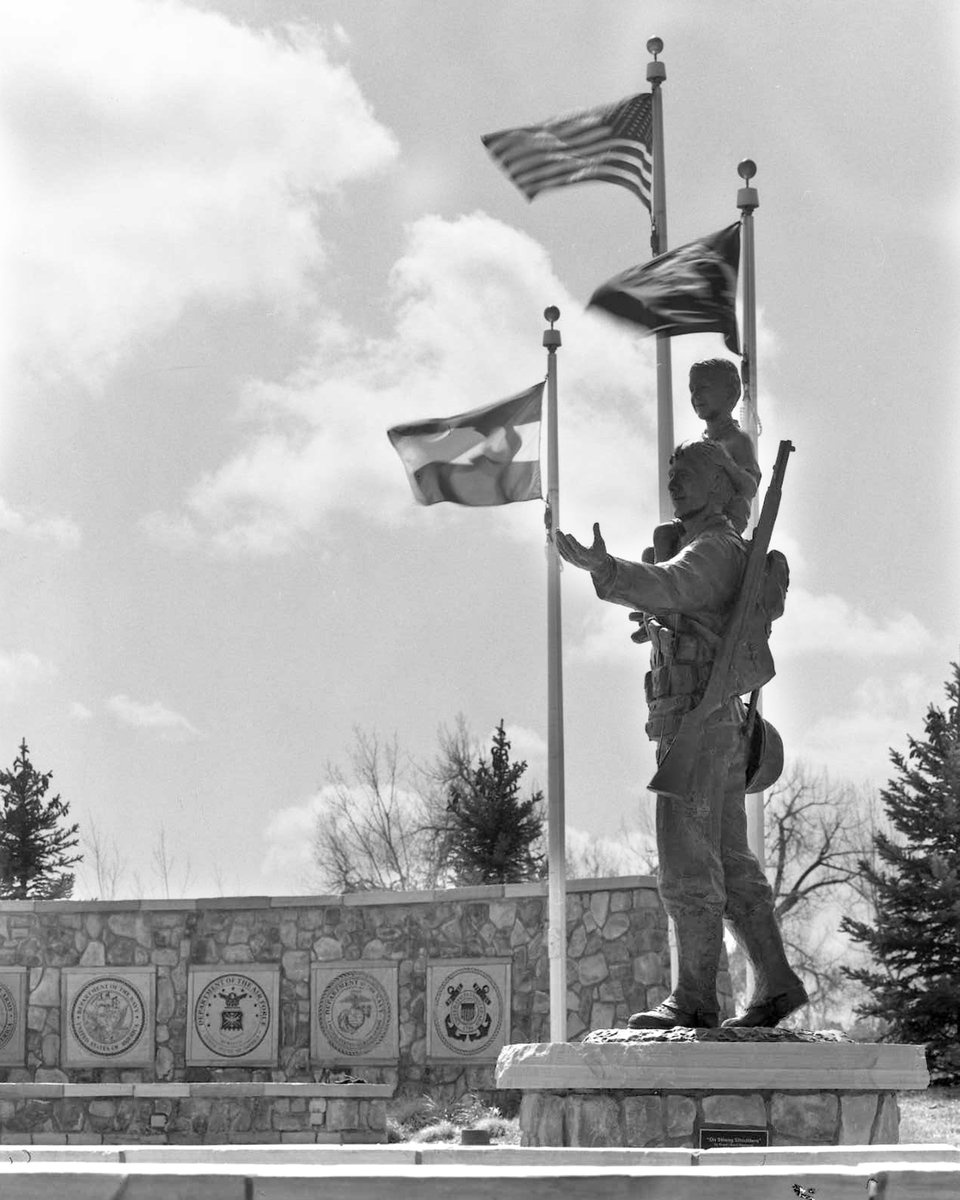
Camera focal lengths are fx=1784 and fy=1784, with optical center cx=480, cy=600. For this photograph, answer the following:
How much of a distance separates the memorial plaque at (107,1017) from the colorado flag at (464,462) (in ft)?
25.8

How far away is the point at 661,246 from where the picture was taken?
585 inches

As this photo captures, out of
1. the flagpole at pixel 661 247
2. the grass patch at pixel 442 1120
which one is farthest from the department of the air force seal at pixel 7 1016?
the flagpole at pixel 661 247

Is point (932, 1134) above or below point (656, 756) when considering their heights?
below

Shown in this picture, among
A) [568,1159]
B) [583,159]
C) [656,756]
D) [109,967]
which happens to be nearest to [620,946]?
[109,967]

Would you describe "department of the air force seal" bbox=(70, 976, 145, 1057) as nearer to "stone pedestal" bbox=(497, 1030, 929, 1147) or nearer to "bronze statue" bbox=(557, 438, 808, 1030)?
"bronze statue" bbox=(557, 438, 808, 1030)

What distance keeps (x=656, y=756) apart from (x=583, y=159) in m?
8.94

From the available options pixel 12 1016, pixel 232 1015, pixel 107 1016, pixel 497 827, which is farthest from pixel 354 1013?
pixel 497 827

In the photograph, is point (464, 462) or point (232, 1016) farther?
point (232, 1016)

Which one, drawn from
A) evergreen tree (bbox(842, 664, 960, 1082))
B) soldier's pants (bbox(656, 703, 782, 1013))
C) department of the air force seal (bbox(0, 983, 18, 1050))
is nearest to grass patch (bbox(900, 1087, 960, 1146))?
evergreen tree (bbox(842, 664, 960, 1082))

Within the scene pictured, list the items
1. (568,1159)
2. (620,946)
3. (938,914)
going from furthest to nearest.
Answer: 1. (938,914)
2. (620,946)
3. (568,1159)

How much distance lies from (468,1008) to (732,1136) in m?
13.6

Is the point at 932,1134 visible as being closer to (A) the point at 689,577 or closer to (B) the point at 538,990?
(B) the point at 538,990

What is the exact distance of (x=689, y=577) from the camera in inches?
277

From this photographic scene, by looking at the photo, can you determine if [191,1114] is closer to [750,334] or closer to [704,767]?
[750,334]
